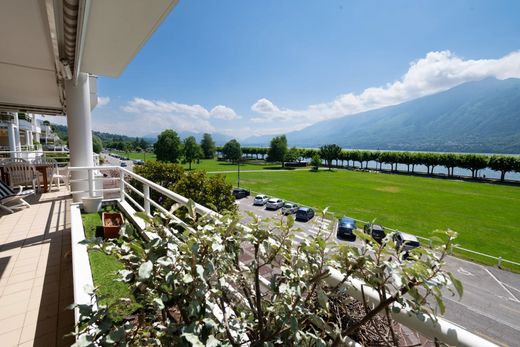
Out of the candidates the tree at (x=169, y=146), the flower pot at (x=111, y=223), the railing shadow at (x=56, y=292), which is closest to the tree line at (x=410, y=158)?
the tree at (x=169, y=146)

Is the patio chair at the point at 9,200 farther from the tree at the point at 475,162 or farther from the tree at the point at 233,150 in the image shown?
the tree at the point at 233,150

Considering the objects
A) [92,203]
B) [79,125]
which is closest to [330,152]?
[79,125]

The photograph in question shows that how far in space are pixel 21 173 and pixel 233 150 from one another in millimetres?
57225

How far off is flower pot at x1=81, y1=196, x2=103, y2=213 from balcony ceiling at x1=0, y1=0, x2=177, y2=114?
7.09ft

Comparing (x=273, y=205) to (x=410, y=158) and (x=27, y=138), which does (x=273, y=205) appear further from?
(x=410, y=158)

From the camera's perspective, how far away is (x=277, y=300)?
96cm

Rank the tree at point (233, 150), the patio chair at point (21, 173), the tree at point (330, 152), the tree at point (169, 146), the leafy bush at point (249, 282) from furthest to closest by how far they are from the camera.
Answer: the tree at point (233, 150) < the tree at point (330, 152) < the tree at point (169, 146) < the patio chair at point (21, 173) < the leafy bush at point (249, 282)

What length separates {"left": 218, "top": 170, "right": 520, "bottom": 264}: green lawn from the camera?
57.5 ft

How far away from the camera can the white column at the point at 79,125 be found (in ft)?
14.9

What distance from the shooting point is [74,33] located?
9.62 feet

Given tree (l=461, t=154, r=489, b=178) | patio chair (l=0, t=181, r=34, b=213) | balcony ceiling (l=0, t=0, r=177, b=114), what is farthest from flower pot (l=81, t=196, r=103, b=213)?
tree (l=461, t=154, r=489, b=178)

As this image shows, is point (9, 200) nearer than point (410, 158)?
Yes

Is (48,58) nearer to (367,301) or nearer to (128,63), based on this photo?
(128,63)

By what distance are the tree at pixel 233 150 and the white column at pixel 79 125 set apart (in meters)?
56.8
